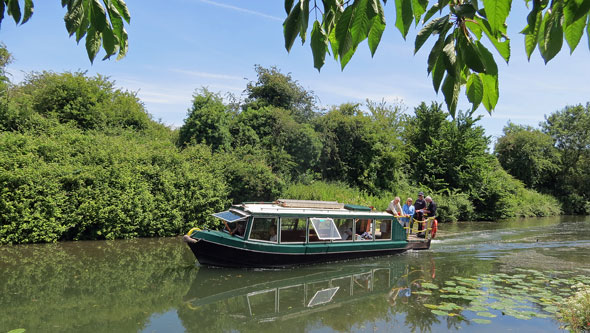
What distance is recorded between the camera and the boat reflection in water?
742 centimetres

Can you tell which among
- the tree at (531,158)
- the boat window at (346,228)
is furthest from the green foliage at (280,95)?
the tree at (531,158)

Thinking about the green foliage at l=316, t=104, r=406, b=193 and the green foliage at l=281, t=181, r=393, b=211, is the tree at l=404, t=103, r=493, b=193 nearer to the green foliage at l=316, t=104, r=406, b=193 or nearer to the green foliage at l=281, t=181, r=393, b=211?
the green foliage at l=316, t=104, r=406, b=193

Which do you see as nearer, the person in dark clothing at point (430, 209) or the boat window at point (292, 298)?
the boat window at point (292, 298)

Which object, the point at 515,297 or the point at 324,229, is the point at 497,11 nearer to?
the point at 515,297

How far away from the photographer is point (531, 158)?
134 feet

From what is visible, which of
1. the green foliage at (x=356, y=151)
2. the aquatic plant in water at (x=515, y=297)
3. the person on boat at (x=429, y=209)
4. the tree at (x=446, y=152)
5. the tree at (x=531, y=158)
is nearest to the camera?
the aquatic plant in water at (x=515, y=297)

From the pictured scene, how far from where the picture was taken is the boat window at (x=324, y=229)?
1202cm

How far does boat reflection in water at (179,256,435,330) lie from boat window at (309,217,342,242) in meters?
0.91

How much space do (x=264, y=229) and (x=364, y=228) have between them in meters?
→ 3.82

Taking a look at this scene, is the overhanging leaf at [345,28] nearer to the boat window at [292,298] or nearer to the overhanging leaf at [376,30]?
the overhanging leaf at [376,30]

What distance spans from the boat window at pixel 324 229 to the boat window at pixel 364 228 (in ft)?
3.93

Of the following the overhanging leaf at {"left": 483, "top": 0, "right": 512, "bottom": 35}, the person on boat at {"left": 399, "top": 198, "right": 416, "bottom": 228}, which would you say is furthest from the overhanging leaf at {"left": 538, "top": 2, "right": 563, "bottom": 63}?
the person on boat at {"left": 399, "top": 198, "right": 416, "bottom": 228}

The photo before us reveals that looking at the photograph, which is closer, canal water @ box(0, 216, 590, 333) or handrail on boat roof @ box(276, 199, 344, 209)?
canal water @ box(0, 216, 590, 333)

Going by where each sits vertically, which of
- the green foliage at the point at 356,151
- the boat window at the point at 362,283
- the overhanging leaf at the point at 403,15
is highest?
the green foliage at the point at 356,151
